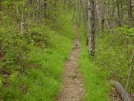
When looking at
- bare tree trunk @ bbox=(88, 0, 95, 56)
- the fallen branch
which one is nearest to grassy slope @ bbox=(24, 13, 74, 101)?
the fallen branch

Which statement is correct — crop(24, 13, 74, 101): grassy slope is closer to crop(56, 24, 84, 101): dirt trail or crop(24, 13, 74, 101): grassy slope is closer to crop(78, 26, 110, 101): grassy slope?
crop(56, 24, 84, 101): dirt trail

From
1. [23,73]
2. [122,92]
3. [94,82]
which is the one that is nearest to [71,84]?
[94,82]

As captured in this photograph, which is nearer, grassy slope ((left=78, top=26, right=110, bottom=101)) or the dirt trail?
grassy slope ((left=78, top=26, right=110, bottom=101))

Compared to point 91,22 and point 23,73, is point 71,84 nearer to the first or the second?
point 23,73

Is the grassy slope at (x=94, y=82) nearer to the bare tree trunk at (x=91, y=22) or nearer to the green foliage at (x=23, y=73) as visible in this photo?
the green foliage at (x=23, y=73)

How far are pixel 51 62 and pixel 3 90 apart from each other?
16.1 feet

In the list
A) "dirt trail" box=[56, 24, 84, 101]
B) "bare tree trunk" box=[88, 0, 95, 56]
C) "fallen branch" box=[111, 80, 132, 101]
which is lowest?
"dirt trail" box=[56, 24, 84, 101]

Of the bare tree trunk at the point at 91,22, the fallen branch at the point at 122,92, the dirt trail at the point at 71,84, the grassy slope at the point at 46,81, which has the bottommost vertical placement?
the dirt trail at the point at 71,84

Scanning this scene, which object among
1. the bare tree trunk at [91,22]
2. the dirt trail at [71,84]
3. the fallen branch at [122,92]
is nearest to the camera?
the fallen branch at [122,92]

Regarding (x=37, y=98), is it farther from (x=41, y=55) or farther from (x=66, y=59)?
(x=66, y=59)

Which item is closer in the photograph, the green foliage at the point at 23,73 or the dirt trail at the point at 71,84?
the green foliage at the point at 23,73

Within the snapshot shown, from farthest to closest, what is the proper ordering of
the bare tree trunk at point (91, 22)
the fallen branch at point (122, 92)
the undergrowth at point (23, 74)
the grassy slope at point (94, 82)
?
the bare tree trunk at point (91, 22)
the grassy slope at point (94, 82)
the fallen branch at point (122, 92)
the undergrowth at point (23, 74)

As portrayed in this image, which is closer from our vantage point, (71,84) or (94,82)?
(94,82)

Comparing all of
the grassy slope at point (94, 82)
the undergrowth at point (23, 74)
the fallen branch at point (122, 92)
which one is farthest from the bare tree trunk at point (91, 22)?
the fallen branch at point (122, 92)
